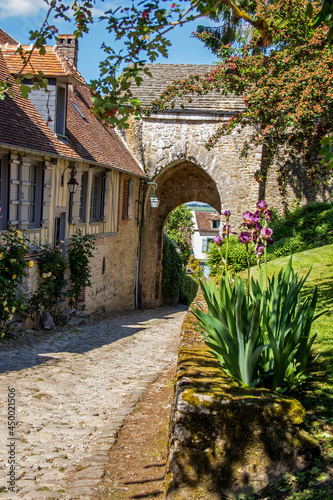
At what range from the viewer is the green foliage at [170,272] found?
2155 centimetres

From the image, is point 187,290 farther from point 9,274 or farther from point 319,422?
point 319,422

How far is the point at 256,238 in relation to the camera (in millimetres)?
4816

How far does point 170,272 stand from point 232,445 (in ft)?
61.0

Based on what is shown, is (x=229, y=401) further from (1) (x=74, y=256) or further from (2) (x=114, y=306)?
(2) (x=114, y=306)

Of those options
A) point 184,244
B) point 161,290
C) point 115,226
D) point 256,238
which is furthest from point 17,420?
point 184,244

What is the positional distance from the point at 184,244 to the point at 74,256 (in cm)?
1722

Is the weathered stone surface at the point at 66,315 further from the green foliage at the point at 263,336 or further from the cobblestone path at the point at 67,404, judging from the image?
the green foliage at the point at 263,336

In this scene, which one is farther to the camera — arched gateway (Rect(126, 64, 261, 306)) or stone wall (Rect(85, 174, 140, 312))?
arched gateway (Rect(126, 64, 261, 306))

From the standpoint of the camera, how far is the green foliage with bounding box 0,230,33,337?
797 cm

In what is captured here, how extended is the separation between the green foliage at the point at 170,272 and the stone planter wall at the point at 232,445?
59.4 feet

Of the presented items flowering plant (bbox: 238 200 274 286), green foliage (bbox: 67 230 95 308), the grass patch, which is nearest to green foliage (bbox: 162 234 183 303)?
green foliage (bbox: 67 230 95 308)

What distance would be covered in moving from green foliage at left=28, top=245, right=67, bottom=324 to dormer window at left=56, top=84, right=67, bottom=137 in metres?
2.53

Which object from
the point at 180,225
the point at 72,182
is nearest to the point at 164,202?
the point at 72,182

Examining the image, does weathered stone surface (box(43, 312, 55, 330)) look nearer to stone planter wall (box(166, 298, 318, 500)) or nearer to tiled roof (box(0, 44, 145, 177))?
tiled roof (box(0, 44, 145, 177))
